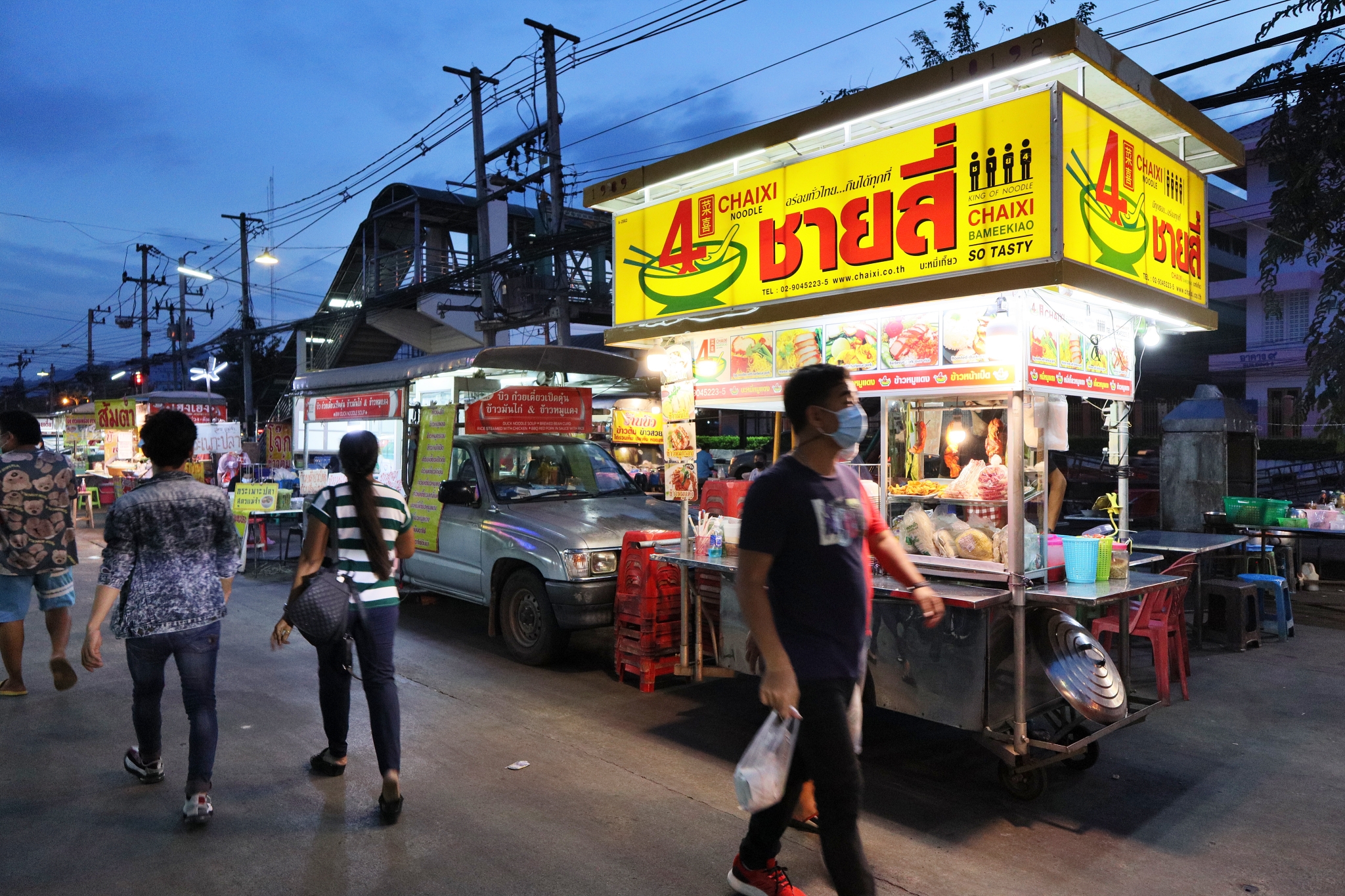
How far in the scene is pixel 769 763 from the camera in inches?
115

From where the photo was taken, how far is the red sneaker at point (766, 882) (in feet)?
10.7

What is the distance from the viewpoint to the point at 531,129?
17.9 meters

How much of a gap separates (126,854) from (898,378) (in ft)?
15.5

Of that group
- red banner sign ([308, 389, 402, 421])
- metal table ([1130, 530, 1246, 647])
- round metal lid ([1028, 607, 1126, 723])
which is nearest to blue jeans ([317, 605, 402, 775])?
round metal lid ([1028, 607, 1126, 723])

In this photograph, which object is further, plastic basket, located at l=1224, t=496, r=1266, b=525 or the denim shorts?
plastic basket, located at l=1224, t=496, r=1266, b=525

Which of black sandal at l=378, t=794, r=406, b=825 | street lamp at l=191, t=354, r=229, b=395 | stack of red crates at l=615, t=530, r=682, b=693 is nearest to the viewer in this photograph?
black sandal at l=378, t=794, r=406, b=825

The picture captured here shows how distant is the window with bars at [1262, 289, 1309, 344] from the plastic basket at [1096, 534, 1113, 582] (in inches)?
1071

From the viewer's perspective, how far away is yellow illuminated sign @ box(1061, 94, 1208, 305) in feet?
14.3

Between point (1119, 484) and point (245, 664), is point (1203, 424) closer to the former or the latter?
point (1119, 484)

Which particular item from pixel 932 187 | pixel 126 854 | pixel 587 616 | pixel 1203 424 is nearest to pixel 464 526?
pixel 587 616

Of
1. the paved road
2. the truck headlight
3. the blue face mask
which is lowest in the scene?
the paved road

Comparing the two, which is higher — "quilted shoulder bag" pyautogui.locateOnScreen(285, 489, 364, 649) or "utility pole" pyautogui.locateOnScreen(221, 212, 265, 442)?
"utility pole" pyautogui.locateOnScreen(221, 212, 265, 442)

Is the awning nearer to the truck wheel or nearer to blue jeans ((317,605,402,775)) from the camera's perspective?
the truck wheel

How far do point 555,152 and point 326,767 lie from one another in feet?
46.4
